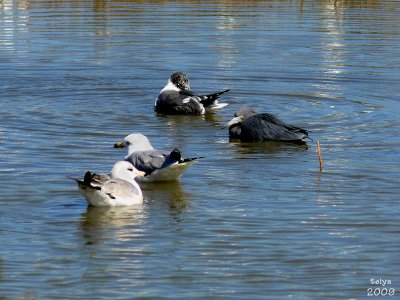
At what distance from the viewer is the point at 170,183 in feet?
41.7

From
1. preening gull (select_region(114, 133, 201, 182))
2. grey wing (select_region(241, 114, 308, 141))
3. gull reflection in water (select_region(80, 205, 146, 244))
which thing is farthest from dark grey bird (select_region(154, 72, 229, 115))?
gull reflection in water (select_region(80, 205, 146, 244))

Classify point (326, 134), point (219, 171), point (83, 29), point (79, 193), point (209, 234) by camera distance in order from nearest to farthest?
point (209, 234), point (79, 193), point (219, 171), point (326, 134), point (83, 29)

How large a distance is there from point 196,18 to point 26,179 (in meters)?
17.7

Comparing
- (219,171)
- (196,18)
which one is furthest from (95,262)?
(196,18)

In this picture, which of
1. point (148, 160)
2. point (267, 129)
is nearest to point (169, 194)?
point (148, 160)

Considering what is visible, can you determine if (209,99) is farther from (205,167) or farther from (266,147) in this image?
(205,167)

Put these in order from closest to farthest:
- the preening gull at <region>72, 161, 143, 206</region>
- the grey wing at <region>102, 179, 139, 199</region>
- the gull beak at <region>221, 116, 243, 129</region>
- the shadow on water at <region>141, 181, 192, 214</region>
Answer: the preening gull at <region>72, 161, 143, 206</region> < the grey wing at <region>102, 179, 139, 199</region> < the shadow on water at <region>141, 181, 192, 214</region> < the gull beak at <region>221, 116, 243, 129</region>

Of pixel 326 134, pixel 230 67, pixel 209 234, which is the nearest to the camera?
pixel 209 234

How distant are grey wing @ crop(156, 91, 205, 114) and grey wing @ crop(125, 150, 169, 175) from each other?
14.7 ft

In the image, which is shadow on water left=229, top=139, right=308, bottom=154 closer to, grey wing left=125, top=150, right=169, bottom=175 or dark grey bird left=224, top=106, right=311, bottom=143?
dark grey bird left=224, top=106, right=311, bottom=143

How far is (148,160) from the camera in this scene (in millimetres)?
12648

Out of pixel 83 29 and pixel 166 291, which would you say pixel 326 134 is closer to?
pixel 166 291

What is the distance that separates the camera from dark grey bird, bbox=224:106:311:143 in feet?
48.6

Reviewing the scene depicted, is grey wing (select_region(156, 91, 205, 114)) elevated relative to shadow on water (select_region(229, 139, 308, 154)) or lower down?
elevated
